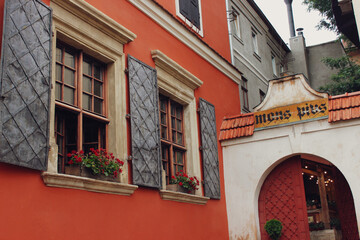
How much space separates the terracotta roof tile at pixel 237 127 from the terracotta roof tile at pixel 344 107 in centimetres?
200

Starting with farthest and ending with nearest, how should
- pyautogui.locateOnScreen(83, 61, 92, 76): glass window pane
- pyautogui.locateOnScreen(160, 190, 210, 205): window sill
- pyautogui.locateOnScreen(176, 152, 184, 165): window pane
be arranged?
pyautogui.locateOnScreen(176, 152, 184, 165): window pane → pyautogui.locateOnScreen(160, 190, 210, 205): window sill → pyautogui.locateOnScreen(83, 61, 92, 76): glass window pane

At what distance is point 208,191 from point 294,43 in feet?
54.7

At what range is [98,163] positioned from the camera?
7.10 m

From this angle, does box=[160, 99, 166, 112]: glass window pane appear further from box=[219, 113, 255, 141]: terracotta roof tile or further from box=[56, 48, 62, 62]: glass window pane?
box=[56, 48, 62, 62]: glass window pane

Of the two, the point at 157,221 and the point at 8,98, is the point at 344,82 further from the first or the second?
the point at 8,98

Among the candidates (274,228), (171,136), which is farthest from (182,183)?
(274,228)

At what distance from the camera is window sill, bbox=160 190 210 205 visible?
8841 mm

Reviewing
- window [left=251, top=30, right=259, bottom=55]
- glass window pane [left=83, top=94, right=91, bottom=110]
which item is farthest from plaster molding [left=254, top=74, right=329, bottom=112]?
window [left=251, top=30, right=259, bottom=55]

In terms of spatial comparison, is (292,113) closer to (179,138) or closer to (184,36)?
(179,138)

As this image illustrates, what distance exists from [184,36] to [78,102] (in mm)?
4438

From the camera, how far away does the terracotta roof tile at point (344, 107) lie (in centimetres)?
1055

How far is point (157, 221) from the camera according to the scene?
8570 millimetres

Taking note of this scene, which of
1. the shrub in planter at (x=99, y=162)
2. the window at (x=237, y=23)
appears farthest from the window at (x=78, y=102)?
the window at (x=237, y=23)

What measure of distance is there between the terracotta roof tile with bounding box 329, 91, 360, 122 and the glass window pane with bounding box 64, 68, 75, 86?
6236 millimetres
